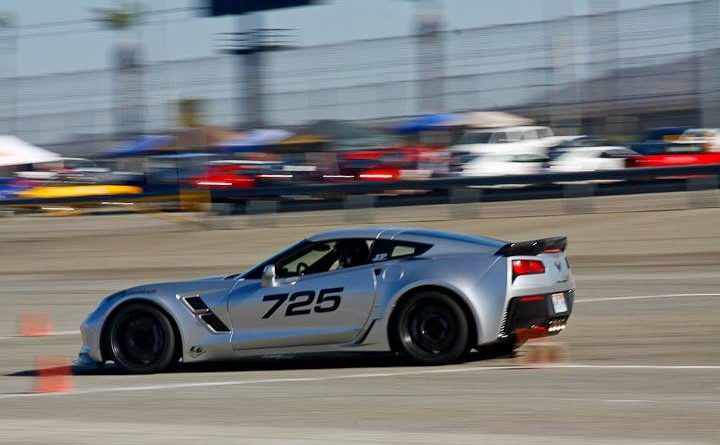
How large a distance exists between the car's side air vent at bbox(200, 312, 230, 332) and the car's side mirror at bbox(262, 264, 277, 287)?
470 millimetres

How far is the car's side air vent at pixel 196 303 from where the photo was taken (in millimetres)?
9719

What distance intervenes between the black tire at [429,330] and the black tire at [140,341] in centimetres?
194

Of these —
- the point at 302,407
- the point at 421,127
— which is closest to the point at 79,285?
the point at 302,407

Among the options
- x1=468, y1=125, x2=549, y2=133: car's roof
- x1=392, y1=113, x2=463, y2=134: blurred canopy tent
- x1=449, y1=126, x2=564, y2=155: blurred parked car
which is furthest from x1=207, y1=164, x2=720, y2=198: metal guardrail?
x1=468, y1=125, x2=549, y2=133: car's roof

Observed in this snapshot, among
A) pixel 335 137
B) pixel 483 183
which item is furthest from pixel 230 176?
pixel 483 183

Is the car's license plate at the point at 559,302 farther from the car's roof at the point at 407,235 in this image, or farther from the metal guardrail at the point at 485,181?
the metal guardrail at the point at 485,181

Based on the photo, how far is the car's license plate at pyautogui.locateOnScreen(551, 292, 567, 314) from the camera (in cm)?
941

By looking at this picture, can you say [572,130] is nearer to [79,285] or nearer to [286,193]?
[286,193]

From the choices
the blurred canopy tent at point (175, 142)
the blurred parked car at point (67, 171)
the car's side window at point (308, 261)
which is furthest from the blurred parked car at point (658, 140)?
the car's side window at point (308, 261)

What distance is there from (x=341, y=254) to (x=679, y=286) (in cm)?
685

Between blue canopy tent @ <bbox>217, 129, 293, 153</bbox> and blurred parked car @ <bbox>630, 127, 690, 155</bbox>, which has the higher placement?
blue canopy tent @ <bbox>217, 129, 293, 153</bbox>

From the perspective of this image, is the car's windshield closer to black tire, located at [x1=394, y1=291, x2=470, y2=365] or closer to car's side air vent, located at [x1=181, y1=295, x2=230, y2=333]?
car's side air vent, located at [x1=181, y1=295, x2=230, y2=333]

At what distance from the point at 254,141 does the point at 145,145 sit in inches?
169

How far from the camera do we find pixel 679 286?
15.0m
